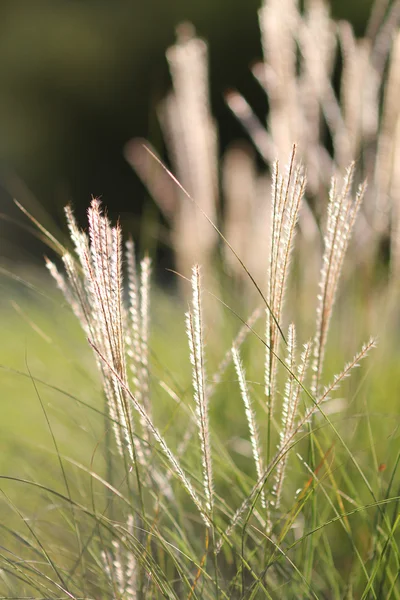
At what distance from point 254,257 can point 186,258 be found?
25cm

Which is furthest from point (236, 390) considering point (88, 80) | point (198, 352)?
point (88, 80)

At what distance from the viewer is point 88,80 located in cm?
930

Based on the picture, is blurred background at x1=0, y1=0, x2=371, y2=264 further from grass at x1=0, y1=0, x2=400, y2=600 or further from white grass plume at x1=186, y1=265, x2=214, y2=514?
white grass plume at x1=186, y1=265, x2=214, y2=514

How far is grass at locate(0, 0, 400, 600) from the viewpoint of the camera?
2.53 ft

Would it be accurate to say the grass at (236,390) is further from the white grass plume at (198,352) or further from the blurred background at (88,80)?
the blurred background at (88,80)

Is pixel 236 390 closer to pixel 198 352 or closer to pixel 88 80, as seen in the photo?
pixel 198 352

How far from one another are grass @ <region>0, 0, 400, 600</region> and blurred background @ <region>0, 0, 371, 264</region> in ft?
21.0

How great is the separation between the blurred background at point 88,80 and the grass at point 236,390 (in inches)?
253

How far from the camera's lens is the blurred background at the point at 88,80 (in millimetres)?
8523

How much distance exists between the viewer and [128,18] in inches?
348

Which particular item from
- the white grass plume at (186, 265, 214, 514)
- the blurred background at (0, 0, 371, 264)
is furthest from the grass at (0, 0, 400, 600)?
the blurred background at (0, 0, 371, 264)

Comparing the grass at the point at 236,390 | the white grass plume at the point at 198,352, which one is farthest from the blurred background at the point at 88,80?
the white grass plume at the point at 198,352

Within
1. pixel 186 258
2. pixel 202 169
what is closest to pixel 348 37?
pixel 202 169

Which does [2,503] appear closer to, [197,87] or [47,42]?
[197,87]
